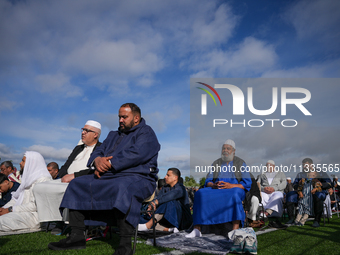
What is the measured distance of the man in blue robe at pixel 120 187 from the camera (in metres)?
3.19

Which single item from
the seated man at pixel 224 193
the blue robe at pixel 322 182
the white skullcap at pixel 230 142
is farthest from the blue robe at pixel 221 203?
the blue robe at pixel 322 182

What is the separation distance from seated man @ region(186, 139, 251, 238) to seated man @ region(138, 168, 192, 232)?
0.32 meters

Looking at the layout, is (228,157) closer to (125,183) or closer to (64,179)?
(125,183)

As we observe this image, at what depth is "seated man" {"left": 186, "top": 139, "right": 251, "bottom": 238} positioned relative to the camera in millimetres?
4922

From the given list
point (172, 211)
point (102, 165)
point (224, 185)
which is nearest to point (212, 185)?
point (224, 185)

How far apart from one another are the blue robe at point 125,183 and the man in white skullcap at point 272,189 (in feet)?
12.9

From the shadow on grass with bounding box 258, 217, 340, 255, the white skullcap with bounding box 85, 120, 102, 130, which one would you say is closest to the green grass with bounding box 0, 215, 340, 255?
the shadow on grass with bounding box 258, 217, 340, 255

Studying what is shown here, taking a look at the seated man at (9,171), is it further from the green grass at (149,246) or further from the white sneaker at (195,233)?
the white sneaker at (195,233)

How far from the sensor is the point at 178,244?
13.4ft

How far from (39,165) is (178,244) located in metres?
2.97

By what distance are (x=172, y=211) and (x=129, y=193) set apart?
233 cm

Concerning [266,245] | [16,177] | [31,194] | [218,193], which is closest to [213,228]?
[218,193]

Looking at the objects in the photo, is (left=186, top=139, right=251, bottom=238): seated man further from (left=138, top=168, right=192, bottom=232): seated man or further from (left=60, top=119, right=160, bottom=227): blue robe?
(left=60, top=119, right=160, bottom=227): blue robe

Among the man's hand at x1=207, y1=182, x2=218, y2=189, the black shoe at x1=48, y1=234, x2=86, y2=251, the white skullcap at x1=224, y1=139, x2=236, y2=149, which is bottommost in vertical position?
the black shoe at x1=48, y1=234, x2=86, y2=251
